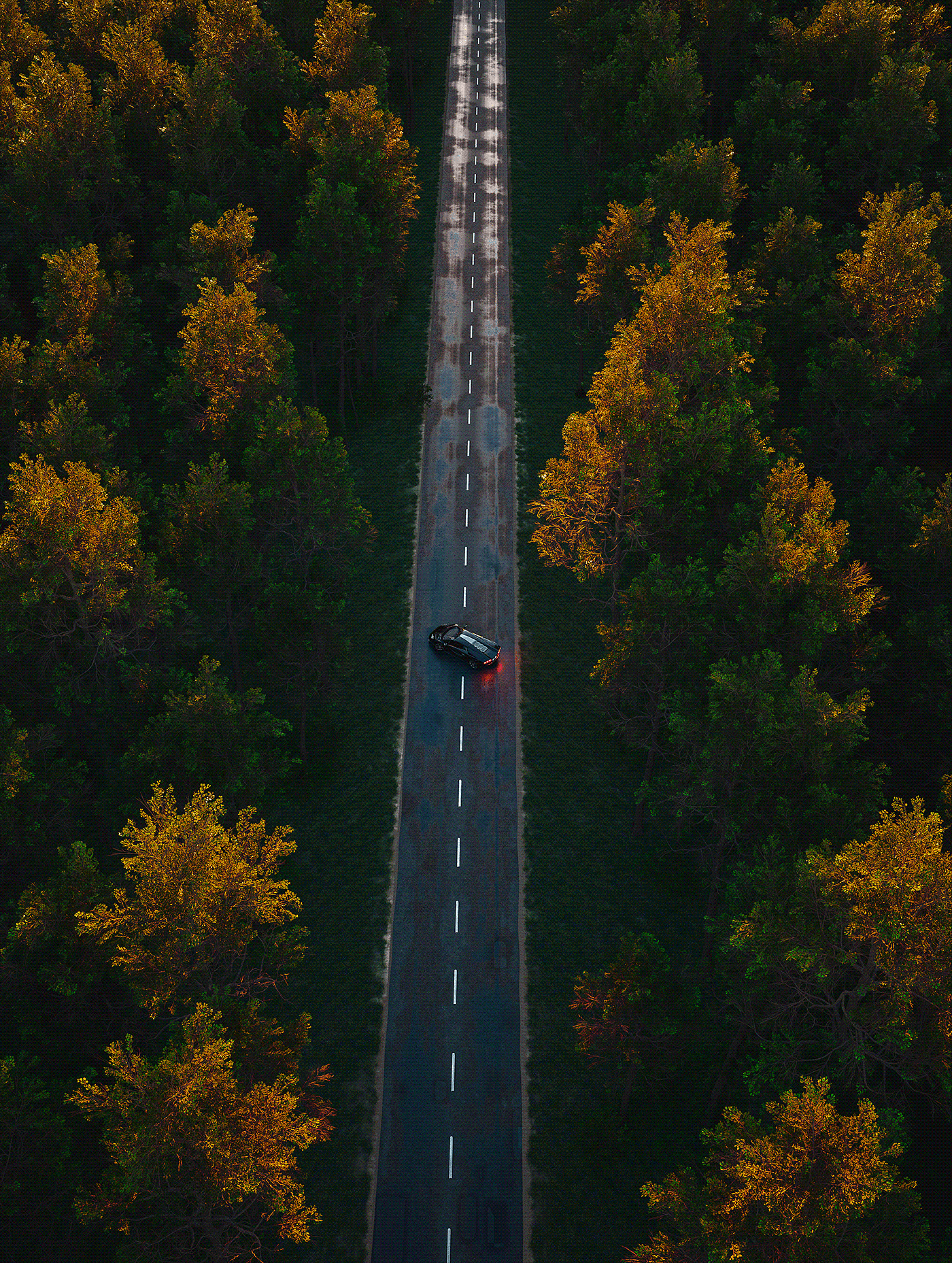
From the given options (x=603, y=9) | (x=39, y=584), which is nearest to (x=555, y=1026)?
(x=39, y=584)

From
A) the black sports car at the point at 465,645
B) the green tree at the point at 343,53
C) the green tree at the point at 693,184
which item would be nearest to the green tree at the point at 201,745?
the black sports car at the point at 465,645

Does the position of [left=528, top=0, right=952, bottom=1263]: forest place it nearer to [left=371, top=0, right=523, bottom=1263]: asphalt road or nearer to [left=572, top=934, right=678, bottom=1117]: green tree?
[left=572, top=934, right=678, bottom=1117]: green tree

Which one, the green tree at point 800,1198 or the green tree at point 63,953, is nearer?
the green tree at point 800,1198

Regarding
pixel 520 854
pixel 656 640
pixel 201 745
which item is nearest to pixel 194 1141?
pixel 201 745

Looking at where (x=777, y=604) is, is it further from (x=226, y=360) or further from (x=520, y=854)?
(x=226, y=360)

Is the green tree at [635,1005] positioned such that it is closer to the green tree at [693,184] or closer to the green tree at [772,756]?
the green tree at [772,756]

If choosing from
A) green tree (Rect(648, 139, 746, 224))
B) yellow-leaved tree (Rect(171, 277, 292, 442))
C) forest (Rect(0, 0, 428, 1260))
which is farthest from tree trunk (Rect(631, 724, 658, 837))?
green tree (Rect(648, 139, 746, 224))

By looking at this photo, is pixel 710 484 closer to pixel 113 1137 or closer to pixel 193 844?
pixel 193 844
